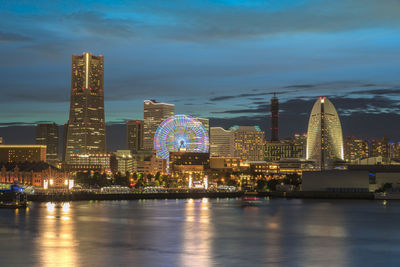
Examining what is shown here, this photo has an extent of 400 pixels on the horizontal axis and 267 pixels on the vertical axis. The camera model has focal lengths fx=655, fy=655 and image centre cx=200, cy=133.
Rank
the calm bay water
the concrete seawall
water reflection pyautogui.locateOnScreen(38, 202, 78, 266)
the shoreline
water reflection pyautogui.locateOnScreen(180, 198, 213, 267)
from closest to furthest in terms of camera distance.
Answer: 1. water reflection pyautogui.locateOnScreen(38, 202, 78, 266)
2. water reflection pyautogui.locateOnScreen(180, 198, 213, 267)
3. the calm bay water
4. the concrete seawall
5. the shoreline

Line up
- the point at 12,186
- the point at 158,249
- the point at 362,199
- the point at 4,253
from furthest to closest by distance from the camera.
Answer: the point at 362,199 < the point at 12,186 < the point at 158,249 < the point at 4,253

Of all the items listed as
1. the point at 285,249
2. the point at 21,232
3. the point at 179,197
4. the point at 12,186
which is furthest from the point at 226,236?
the point at 179,197

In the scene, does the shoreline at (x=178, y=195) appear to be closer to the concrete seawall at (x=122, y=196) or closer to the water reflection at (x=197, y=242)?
the concrete seawall at (x=122, y=196)

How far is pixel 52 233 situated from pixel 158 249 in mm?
13472

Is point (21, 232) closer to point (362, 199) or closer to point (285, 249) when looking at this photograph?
point (285, 249)

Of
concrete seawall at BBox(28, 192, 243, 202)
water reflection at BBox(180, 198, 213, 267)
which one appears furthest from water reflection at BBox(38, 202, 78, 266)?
concrete seawall at BBox(28, 192, 243, 202)

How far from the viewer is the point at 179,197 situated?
14862cm

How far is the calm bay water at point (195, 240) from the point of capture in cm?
4150

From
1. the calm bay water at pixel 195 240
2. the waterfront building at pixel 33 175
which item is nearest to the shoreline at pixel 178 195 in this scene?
the waterfront building at pixel 33 175

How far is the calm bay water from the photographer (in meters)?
41.5

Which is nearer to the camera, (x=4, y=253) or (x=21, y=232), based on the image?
(x=4, y=253)

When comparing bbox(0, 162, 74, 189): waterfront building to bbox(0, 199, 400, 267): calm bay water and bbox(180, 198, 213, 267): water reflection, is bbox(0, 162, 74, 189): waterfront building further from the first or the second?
bbox(180, 198, 213, 267): water reflection

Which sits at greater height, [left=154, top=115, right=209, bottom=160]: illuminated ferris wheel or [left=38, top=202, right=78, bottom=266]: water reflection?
[left=154, top=115, right=209, bottom=160]: illuminated ferris wheel

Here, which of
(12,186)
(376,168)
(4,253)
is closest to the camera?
(4,253)
